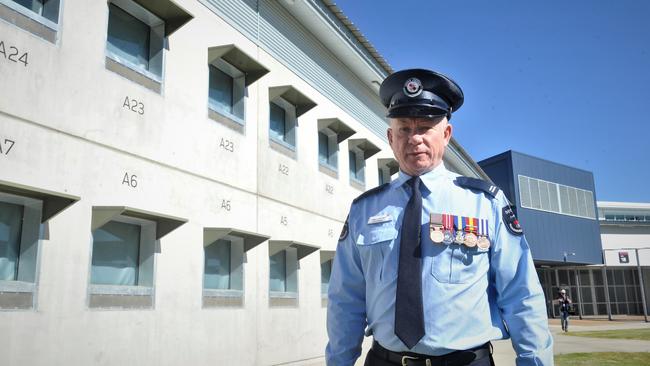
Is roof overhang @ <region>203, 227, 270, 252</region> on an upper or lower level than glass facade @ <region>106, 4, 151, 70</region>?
lower

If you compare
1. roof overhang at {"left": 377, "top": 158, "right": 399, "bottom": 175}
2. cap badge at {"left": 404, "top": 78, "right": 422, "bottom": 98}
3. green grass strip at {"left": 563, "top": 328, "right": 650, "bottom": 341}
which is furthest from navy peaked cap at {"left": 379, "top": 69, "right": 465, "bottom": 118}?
green grass strip at {"left": 563, "top": 328, "right": 650, "bottom": 341}

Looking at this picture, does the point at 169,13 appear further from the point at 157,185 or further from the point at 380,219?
the point at 380,219

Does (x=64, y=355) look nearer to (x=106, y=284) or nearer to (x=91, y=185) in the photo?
(x=106, y=284)

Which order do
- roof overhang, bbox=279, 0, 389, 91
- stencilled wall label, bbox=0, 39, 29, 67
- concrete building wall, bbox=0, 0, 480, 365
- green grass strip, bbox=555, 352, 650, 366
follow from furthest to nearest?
roof overhang, bbox=279, 0, 389, 91, green grass strip, bbox=555, 352, 650, 366, concrete building wall, bbox=0, 0, 480, 365, stencilled wall label, bbox=0, 39, 29, 67

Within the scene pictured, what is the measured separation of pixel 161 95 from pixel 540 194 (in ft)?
111

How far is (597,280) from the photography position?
128 feet

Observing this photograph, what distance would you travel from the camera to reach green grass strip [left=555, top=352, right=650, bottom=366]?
10.7 metres

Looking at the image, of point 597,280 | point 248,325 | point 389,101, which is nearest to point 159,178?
point 248,325

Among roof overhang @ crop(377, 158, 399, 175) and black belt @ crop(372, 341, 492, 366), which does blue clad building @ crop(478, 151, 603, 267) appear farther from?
black belt @ crop(372, 341, 492, 366)

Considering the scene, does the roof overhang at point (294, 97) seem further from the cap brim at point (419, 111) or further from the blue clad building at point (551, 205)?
the blue clad building at point (551, 205)

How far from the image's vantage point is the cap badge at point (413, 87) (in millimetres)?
2754

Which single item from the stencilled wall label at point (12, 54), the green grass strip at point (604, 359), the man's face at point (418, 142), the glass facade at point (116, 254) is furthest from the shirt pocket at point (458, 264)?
the green grass strip at point (604, 359)

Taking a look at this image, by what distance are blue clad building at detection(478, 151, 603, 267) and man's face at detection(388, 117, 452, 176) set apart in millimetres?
34539

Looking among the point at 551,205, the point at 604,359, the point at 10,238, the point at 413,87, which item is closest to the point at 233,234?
the point at 10,238
